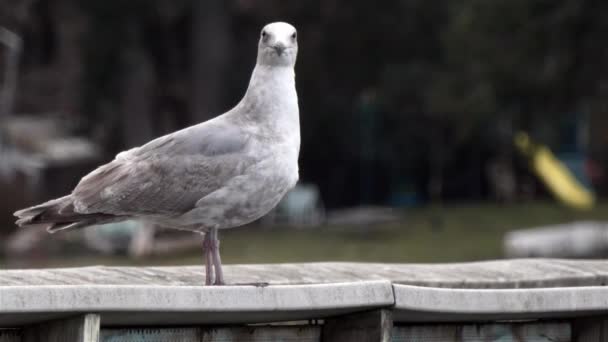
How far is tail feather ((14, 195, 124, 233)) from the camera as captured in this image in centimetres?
732

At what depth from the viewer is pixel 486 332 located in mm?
6883

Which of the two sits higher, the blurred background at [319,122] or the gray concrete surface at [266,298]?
the blurred background at [319,122]

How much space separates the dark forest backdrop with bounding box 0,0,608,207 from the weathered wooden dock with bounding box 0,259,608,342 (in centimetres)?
2665

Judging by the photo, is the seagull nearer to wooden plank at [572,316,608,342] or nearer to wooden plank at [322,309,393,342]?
wooden plank at [322,309,393,342]

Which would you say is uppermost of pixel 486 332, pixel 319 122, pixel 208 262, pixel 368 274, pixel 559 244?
pixel 319 122

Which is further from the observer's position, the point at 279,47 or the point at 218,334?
the point at 279,47

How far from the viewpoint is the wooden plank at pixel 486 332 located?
6648 millimetres

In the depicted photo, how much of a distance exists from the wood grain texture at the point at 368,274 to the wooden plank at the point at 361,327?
3.10ft

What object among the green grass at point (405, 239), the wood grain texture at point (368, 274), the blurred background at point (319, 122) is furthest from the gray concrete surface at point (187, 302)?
the blurred background at point (319, 122)

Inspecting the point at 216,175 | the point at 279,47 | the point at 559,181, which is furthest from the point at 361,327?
the point at 559,181

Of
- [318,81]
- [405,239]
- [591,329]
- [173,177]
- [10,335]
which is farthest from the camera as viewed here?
[318,81]

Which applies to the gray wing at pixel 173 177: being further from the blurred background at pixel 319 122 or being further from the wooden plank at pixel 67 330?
the blurred background at pixel 319 122

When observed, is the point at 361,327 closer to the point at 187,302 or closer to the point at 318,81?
the point at 187,302

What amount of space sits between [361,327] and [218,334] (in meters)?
0.56
